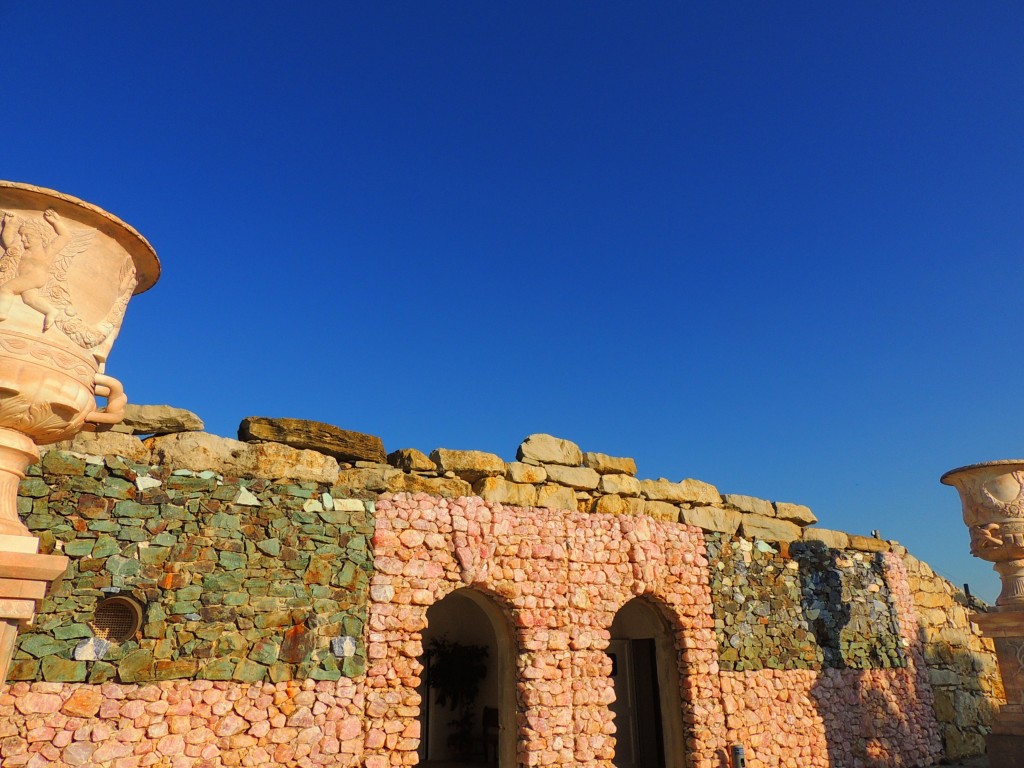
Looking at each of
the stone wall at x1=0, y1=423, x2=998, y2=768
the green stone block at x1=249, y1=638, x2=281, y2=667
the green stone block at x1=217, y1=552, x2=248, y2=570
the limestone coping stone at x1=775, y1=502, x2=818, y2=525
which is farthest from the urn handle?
the limestone coping stone at x1=775, y1=502, x2=818, y2=525

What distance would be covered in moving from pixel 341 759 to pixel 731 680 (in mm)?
5271

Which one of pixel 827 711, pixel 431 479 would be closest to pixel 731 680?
pixel 827 711

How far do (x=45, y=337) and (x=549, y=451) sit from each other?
5925mm

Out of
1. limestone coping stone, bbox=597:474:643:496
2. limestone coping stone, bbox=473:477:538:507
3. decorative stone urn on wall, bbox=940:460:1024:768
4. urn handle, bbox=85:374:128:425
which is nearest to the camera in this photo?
urn handle, bbox=85:374:128:425

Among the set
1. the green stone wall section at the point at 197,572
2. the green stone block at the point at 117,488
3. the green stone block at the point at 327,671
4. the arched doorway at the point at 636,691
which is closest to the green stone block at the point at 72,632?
the green stone wall section at the point at 197,572

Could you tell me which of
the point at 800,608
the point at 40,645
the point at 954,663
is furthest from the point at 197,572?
the point at 954,663

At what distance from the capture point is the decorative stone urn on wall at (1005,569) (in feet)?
27.9

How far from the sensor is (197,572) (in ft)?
20.5

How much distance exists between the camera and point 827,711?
9766 millimetres

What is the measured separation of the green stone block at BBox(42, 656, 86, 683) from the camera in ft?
17.8

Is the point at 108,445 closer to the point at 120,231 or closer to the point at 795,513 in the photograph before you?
the point at 120,231

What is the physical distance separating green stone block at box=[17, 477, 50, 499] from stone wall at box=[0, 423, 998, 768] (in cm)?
2

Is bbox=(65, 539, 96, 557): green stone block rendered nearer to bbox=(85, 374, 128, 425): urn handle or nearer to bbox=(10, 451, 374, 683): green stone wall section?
bbox=(10, 451, 374, 683): green stone wall section

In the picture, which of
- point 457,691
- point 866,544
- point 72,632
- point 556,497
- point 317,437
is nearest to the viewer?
point 72,632
